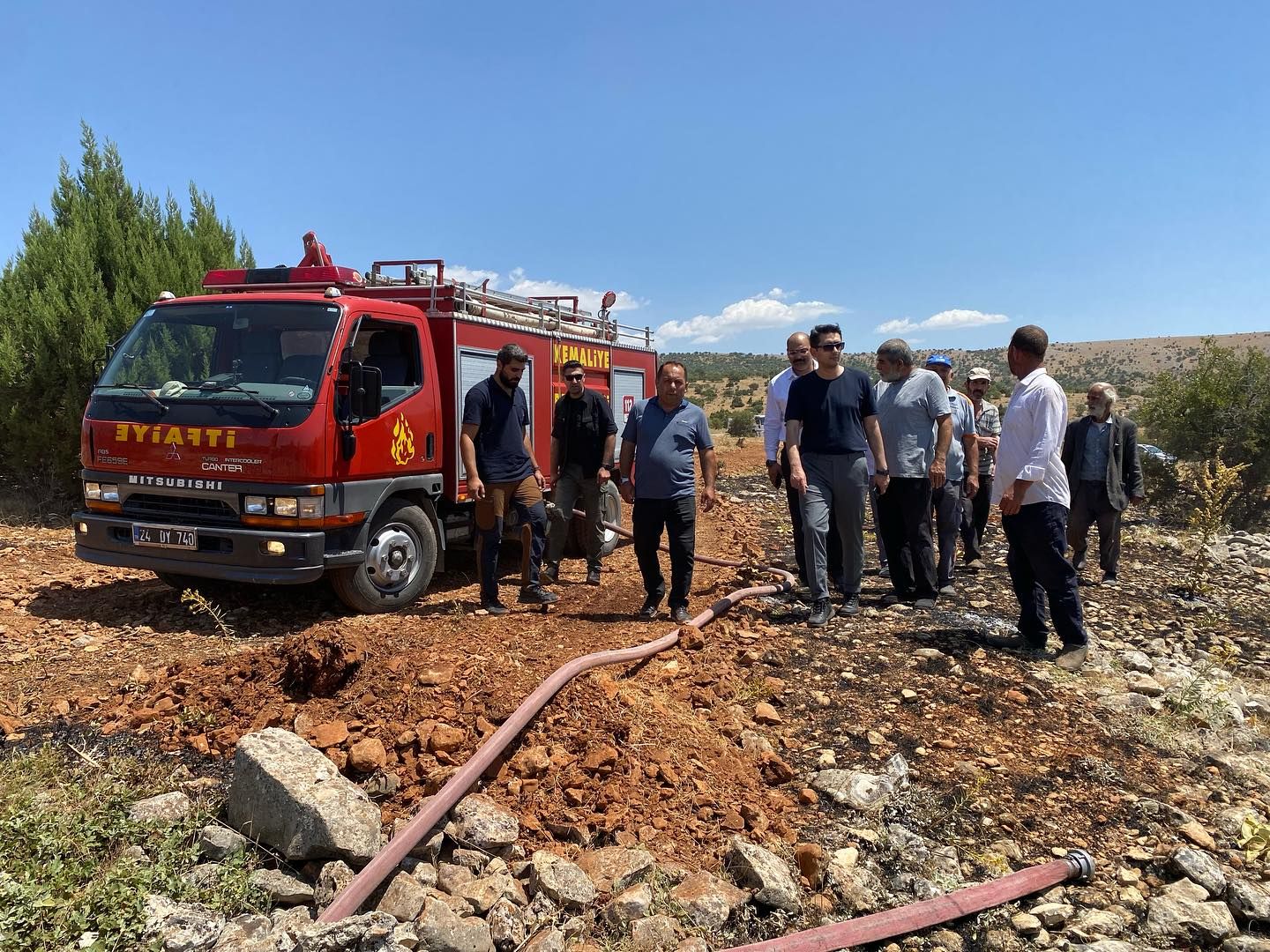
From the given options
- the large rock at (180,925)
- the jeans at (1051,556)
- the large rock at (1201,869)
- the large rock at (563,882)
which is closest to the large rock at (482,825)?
the large rock at (563,882)

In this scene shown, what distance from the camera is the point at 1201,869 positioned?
3.20m

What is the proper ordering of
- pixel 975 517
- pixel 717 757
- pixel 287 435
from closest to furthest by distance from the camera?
pixel 717 757 → pixel 287 435 → pixel 975 517

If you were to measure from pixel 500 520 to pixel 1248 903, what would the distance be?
4.65 m

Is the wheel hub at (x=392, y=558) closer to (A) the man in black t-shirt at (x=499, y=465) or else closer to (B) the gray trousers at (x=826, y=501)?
(A) the man in black t-shirt at (x=499, y=465)

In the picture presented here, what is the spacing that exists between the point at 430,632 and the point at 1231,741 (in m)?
4.78

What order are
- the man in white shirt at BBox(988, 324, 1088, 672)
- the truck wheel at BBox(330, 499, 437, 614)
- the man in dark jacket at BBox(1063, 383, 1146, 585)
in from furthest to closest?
the man in dark jacket at BBox(1063, 383, 1146, 585)
the truck wheel at BBox(330, 499, 437, 614)
the man in white shirt at BBox(988, 324, 1088, 672)

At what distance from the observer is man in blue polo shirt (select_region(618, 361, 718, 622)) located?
5762 mm

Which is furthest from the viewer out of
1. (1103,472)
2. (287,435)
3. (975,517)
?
(975,517)

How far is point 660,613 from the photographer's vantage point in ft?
20.6

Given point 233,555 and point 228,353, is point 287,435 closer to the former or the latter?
point 233,555

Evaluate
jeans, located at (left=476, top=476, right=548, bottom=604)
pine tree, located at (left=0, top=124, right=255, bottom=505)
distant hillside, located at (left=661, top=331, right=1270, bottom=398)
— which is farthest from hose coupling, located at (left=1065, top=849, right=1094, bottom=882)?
distant hillside, located at (left=661, top=331, right=1270, bottom=398)

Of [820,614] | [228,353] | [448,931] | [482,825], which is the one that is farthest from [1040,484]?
[228,353]

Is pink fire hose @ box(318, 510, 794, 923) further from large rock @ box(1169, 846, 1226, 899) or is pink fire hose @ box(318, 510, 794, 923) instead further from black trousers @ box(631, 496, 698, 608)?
large rock @ box(1169, 846, 1226, 899)

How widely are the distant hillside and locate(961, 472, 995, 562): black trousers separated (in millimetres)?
47468
